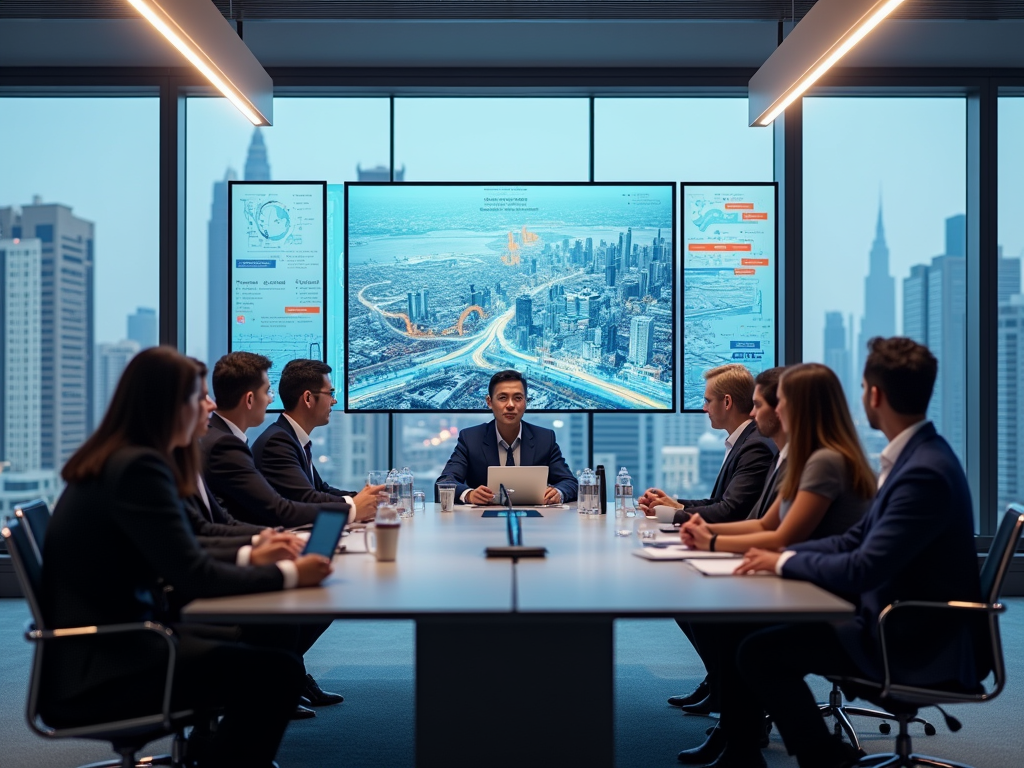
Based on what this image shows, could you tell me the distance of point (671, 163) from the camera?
21.6 ft

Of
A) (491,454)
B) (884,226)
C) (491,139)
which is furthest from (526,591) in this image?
(884,226)

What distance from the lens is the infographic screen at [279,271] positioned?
6.57m

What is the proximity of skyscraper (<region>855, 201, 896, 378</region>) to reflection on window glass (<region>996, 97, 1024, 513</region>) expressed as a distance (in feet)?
2.45

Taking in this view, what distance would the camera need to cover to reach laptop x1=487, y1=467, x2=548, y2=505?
4977 millimetres

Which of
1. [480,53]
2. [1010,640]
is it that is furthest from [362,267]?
[1010,640]

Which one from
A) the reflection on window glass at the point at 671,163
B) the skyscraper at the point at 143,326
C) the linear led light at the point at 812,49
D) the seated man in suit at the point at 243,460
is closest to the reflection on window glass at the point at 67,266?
the skyscraper at the point at 143,326

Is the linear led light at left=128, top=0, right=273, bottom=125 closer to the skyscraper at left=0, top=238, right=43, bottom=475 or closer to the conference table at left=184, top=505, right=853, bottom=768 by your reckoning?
the conference table at left=184, top=505, right=853, bottom=768

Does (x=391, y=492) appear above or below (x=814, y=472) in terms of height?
below

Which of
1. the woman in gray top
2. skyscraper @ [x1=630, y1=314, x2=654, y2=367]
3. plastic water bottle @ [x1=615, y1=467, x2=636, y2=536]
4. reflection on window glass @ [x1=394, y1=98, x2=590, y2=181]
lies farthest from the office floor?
reflection on window glass @ [x1=394, y1=98, x2=590, y2=181]

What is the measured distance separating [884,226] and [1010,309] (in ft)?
3.46

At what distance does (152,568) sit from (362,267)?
4.18 m

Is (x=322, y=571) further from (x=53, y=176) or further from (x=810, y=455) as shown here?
(x=53, y=176)

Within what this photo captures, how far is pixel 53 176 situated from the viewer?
264 inches

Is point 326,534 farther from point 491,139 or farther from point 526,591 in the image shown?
point 491,139
